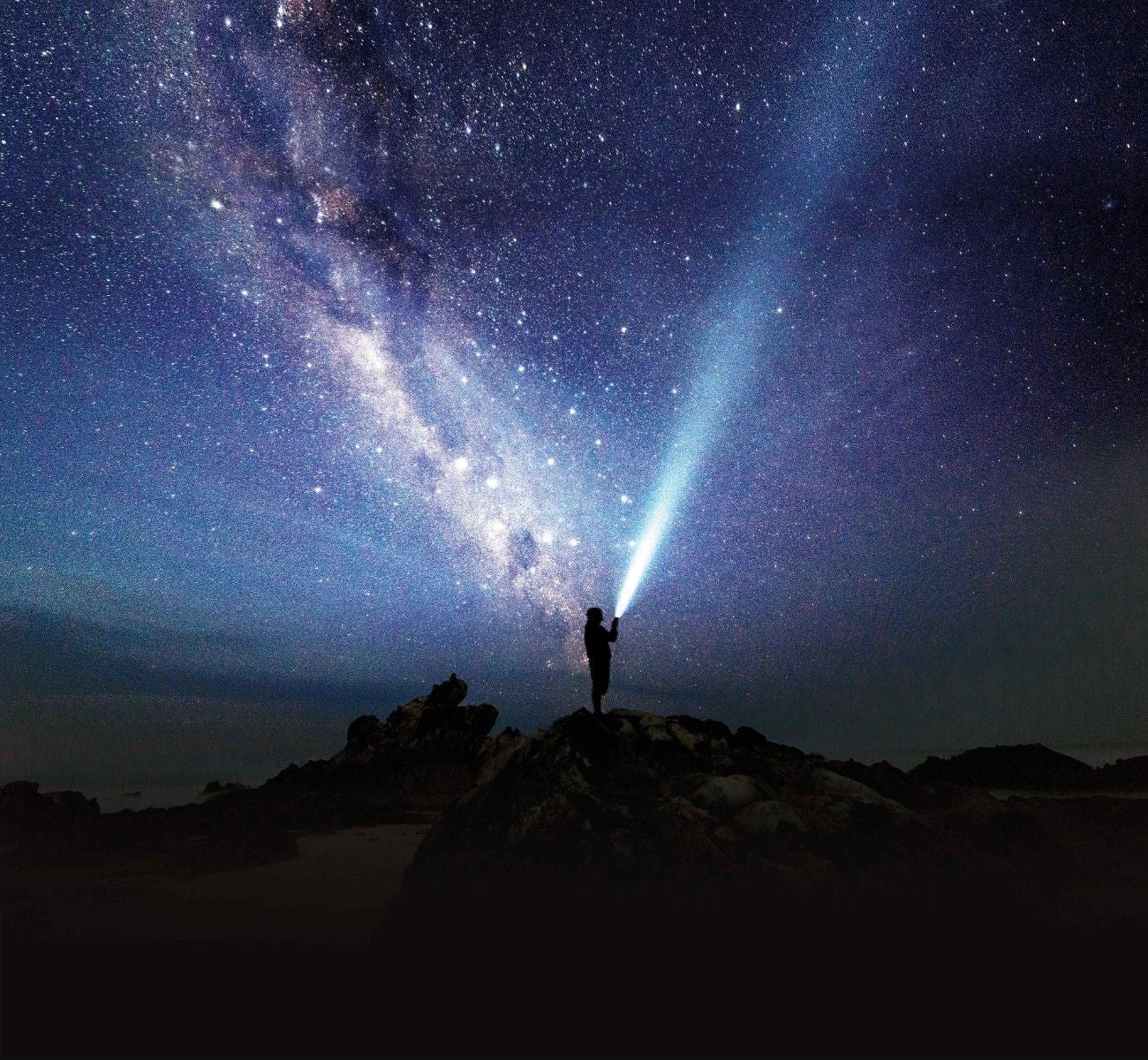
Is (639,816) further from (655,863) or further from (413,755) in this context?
(413,755)

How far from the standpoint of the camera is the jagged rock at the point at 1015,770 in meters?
37.7

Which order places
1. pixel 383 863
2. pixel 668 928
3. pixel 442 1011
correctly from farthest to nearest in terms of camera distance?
pixel 383 863, pixel 668 928, pixel 442 1011

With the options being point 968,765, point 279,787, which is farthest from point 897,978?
point 968,765

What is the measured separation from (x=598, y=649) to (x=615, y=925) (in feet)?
21.0

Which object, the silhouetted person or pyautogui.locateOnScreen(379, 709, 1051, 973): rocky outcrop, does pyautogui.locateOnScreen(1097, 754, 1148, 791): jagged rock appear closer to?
pyautogui.locateOnScreen(379, 709, 1051, 973): rocky outcrop

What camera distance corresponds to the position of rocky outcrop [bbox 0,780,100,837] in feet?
68.7

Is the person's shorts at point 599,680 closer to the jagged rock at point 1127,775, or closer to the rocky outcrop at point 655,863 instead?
the rocky outcrop at point 655,863

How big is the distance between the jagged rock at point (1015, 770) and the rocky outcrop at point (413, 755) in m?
28.9

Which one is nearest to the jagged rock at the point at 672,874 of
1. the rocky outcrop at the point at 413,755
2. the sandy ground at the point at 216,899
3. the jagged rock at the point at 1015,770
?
the sandy ground at the point at 216,899

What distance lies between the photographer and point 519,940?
9273mm

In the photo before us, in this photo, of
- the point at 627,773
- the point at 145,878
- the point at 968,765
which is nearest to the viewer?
the point at 627,773

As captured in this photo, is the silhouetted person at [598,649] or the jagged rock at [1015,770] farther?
the jagged rock at [1015,770]

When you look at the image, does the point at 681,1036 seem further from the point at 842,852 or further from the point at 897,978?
the point at 842,852

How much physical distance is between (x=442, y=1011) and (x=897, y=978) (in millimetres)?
6464
